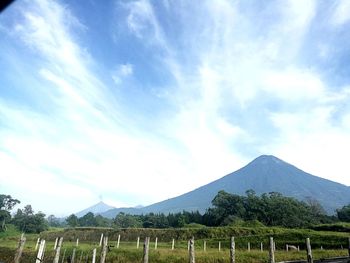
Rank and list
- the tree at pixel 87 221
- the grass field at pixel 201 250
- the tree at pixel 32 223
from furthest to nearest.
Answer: the tree at pixel 87 221, the tree at pixel 32 223, the grass field at pixel 201 250

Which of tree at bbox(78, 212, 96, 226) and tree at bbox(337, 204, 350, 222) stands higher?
tree at bbox(337, 204, 350, 222)

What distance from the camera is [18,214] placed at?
11050cm

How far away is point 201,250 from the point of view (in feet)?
139

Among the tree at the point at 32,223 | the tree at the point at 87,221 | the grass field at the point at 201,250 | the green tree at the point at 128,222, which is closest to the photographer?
the grass field at the point at 201,250

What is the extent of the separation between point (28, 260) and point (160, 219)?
71937mm

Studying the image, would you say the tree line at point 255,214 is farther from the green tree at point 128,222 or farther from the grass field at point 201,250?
the grass field at point 201,250

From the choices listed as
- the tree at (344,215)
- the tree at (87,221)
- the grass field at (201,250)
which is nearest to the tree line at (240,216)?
the tree at (344,215)

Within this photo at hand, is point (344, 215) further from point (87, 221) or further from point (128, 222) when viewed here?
point (87, 221)

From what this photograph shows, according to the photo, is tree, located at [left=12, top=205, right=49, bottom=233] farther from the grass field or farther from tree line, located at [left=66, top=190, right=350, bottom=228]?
tree line, located at [left=66, top=190, right=350, bottom=228]

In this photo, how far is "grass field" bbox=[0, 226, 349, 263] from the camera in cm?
3162

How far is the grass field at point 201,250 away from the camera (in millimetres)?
31625

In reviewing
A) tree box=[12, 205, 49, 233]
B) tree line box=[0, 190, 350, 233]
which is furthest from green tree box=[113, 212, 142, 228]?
tree box=[12, 205, 49, 233]

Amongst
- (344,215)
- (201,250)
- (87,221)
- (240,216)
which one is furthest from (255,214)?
(87,221)

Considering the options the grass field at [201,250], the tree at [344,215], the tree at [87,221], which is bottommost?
the grass field at [201,250]
